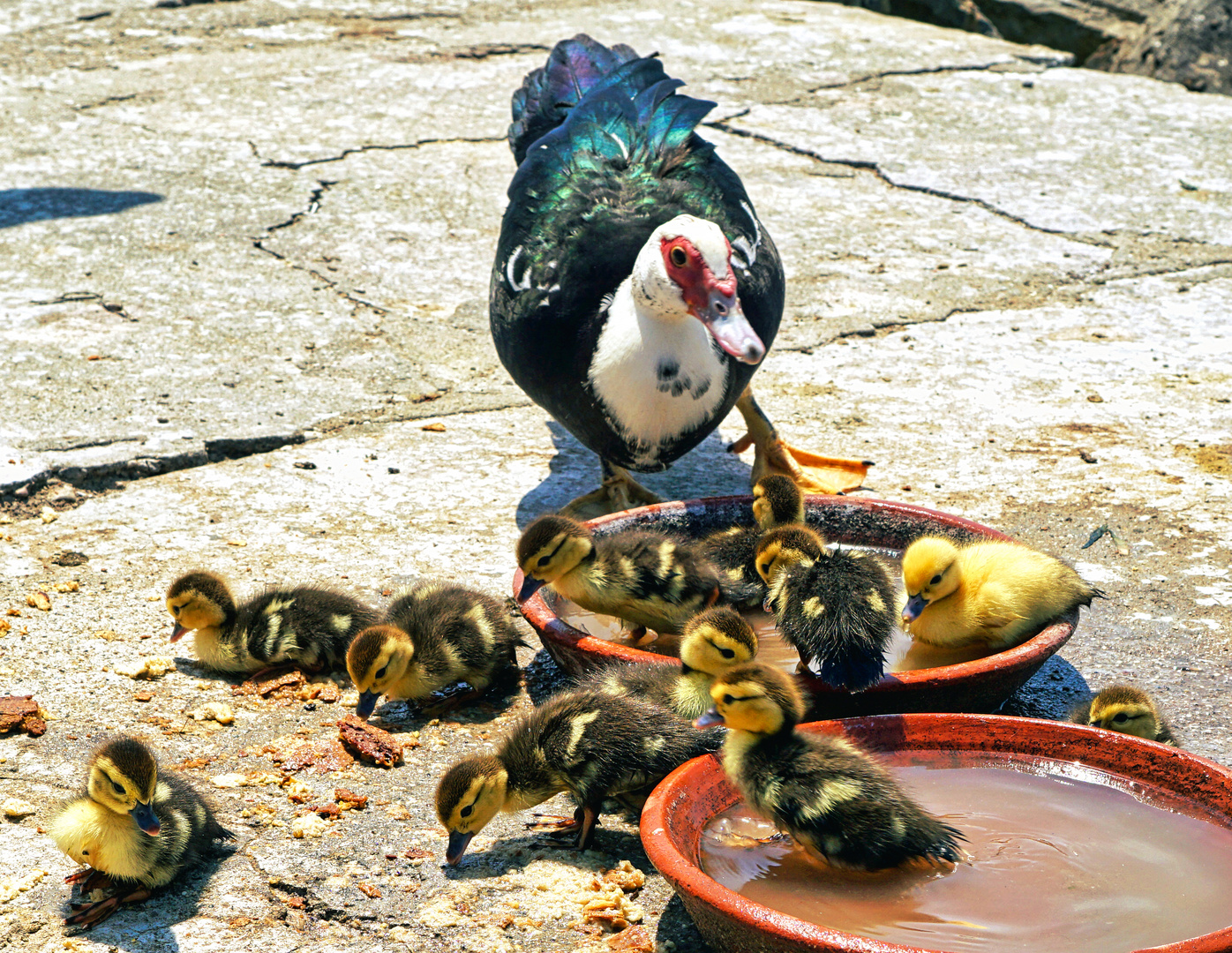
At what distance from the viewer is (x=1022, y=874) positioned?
243 centimetres

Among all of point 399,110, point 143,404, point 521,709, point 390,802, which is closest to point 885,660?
point 521,709

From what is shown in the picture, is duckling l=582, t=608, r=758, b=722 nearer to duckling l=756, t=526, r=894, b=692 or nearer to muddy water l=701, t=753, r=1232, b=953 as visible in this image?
duckling l=756, t=526, r=894, b=692

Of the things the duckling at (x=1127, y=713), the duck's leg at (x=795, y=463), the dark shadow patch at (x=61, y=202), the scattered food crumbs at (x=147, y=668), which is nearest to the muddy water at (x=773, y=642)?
the duckling at (x=1127, y=713)

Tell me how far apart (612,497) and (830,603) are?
1.56 meters

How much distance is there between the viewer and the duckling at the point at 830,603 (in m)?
2.84

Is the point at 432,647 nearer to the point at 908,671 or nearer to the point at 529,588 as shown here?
the point at 529,588

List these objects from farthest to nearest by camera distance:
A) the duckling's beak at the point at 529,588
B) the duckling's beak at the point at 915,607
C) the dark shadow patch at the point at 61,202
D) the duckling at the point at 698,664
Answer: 1. the dark shadow patch at the point at 61,202
2. the duckling's beak at the point at 529,588
3. the duckling's beak at the point at 915,607
4. the duckling at the point at 698,664

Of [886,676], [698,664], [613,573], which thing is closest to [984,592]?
[886,676]

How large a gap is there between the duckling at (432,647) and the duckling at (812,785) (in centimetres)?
93

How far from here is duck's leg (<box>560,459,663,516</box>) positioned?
4383mm

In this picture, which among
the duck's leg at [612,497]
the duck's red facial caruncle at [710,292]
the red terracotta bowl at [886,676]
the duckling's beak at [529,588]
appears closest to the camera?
the red terracotta bowl at [886,676]

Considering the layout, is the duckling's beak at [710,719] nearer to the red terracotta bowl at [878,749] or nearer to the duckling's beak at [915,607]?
the red terracotta bowl at [878,749]

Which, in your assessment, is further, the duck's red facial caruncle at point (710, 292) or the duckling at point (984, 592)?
the duck's red facial caruncle at point (710, 292)

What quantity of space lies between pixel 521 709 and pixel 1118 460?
94.1 inches
